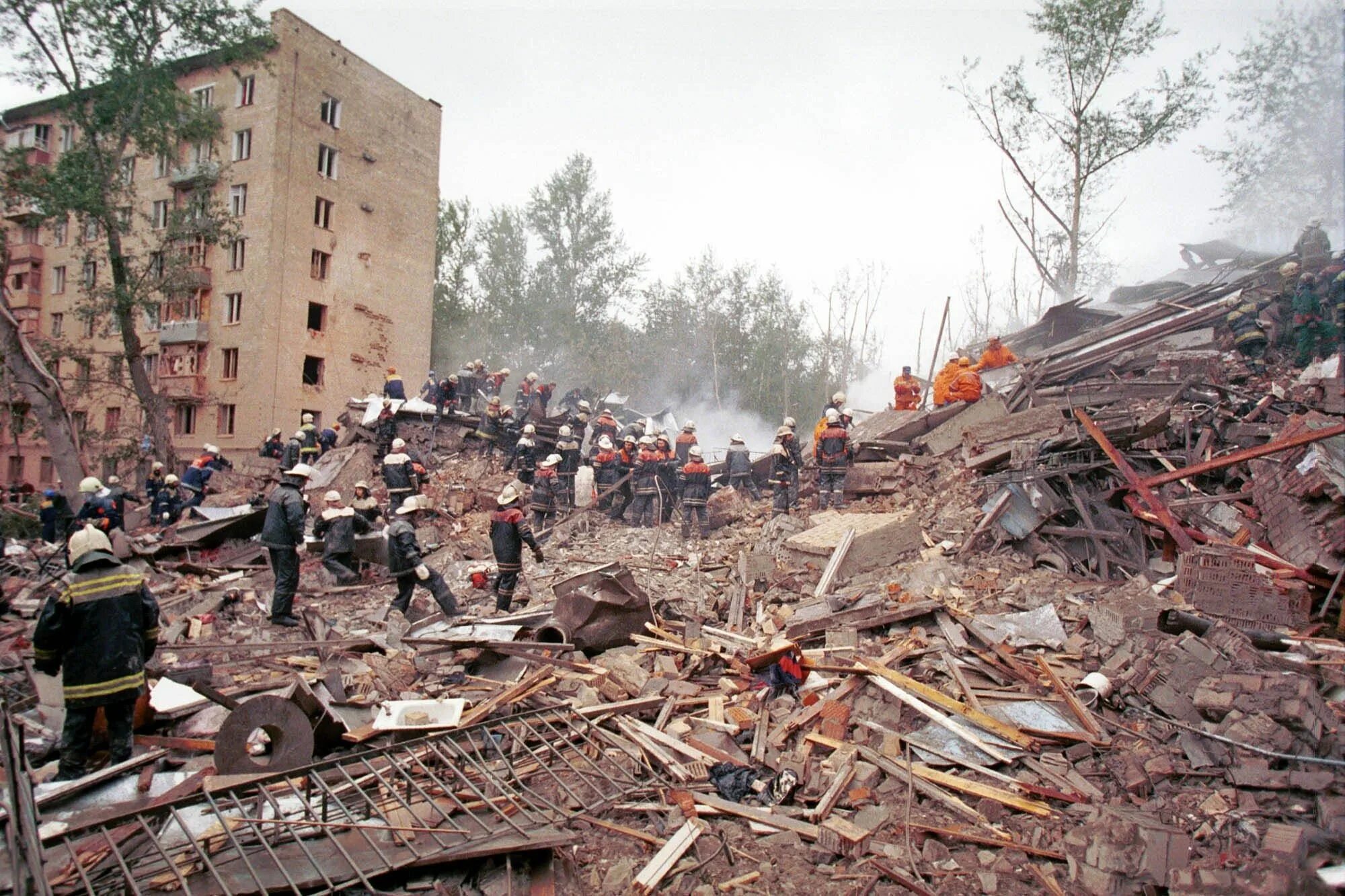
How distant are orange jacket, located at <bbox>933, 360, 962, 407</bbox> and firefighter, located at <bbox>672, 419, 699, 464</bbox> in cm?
480

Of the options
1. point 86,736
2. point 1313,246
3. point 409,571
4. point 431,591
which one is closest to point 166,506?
point 409,571

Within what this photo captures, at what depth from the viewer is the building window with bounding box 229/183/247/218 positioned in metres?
27.8

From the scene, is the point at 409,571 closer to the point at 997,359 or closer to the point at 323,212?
the point at 997,359

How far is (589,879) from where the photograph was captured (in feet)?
13.6

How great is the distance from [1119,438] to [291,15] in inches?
1219

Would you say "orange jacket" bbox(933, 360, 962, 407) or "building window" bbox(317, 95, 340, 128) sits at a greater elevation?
"building window" bbox(317, 95, 340, 128)

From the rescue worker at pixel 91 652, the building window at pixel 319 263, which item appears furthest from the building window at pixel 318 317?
the rescue worker at pixel 91 652

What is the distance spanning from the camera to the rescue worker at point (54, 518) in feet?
48.8

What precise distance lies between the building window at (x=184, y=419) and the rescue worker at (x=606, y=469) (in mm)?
21319

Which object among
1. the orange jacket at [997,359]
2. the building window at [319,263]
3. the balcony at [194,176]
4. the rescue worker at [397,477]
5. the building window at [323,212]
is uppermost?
the balcony at [194,176]

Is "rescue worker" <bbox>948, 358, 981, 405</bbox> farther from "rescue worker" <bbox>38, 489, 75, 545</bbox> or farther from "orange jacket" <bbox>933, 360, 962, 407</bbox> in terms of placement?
"rescue worker" <bbox>38, 489, 75, 545</bbox>

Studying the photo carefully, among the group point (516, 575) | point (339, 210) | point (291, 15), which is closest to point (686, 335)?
point (339, 210)

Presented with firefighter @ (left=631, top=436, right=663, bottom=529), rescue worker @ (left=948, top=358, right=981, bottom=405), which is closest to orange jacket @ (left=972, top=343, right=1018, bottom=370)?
rescue worker @ (left=948, top=358, right=981, bottom=405)

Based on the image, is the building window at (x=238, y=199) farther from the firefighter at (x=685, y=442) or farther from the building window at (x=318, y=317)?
the firefighter at (x=685, y=442)
